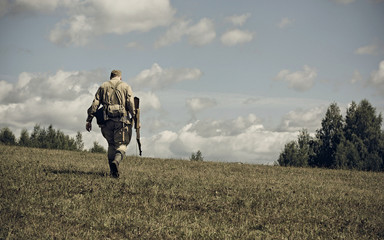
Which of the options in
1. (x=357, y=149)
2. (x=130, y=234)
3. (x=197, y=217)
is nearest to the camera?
(x=130, y=234)

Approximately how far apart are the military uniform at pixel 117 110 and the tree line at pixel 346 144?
58.0 metres

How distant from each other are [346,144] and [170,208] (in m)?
65.3

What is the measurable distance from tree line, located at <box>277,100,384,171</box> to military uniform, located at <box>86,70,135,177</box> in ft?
190

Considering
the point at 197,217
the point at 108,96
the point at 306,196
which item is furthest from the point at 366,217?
the point at 108,96

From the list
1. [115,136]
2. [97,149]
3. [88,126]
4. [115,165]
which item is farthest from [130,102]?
[97,149]

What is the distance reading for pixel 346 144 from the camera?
68500 millimetres

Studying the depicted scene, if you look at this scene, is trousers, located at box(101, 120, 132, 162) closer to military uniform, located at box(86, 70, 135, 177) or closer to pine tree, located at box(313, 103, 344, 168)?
military uniform, located at box(86, 70, 135, 177)

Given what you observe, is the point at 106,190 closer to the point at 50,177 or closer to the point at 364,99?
the point at 50,177

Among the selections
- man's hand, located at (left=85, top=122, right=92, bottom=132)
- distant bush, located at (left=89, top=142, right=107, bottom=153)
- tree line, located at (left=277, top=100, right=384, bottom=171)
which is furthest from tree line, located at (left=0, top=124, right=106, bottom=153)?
man's hand, located at (left=85, top=122, right=92, bottom=132)

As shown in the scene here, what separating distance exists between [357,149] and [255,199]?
213ft

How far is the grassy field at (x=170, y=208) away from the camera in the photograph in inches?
284

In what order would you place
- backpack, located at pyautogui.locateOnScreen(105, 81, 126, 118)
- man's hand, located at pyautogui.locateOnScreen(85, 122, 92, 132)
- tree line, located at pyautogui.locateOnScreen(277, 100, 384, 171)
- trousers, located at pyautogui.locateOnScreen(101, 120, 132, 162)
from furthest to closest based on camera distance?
tree line, located at pyautogui.locateOnScreen(277, 100, 384, 171) < man's hand, located at pyautogui.locateOnScreen(85, 122, 92, 132) < trousers, located at pyautogui.locateOnScreen(101, 120, 132, 162) < backpack, located at pyautogui.locateOnScreen(105, 81, 126, 118)

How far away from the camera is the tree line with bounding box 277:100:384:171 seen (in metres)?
65.8

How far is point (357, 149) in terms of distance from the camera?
69.4m
